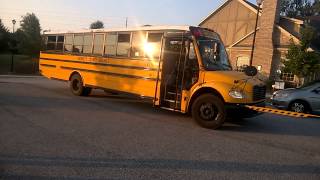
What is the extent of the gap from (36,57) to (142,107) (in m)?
28.8

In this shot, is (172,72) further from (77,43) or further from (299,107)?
(299,107)

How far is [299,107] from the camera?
52.1 feet

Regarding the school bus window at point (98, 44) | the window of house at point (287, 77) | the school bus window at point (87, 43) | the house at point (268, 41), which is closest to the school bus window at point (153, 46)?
the school bus window at point (98, 44)

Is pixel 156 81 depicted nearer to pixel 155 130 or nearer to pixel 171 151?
pixel 155 130

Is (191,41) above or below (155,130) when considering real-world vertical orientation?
above

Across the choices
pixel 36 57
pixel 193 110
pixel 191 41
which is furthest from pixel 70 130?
pixel 36 57

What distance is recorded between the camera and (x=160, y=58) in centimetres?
1110

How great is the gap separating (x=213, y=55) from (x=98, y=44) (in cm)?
504

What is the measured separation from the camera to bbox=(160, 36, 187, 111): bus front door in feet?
34.9

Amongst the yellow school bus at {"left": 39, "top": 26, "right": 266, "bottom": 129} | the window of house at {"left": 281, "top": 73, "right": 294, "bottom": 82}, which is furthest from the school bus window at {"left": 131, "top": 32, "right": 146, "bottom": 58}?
the window of house at {"left": 281, "top": 73, "right": 294, "bottom": 82}

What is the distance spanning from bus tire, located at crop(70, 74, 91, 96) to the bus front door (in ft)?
15.1

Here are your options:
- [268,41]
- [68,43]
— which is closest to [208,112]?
[68,43]

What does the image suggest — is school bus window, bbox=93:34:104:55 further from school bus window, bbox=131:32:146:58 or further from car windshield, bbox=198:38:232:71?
car windshield, bbox=198:38:232:71

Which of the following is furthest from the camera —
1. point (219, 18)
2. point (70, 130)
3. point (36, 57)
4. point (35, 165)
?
point (219, 18)
